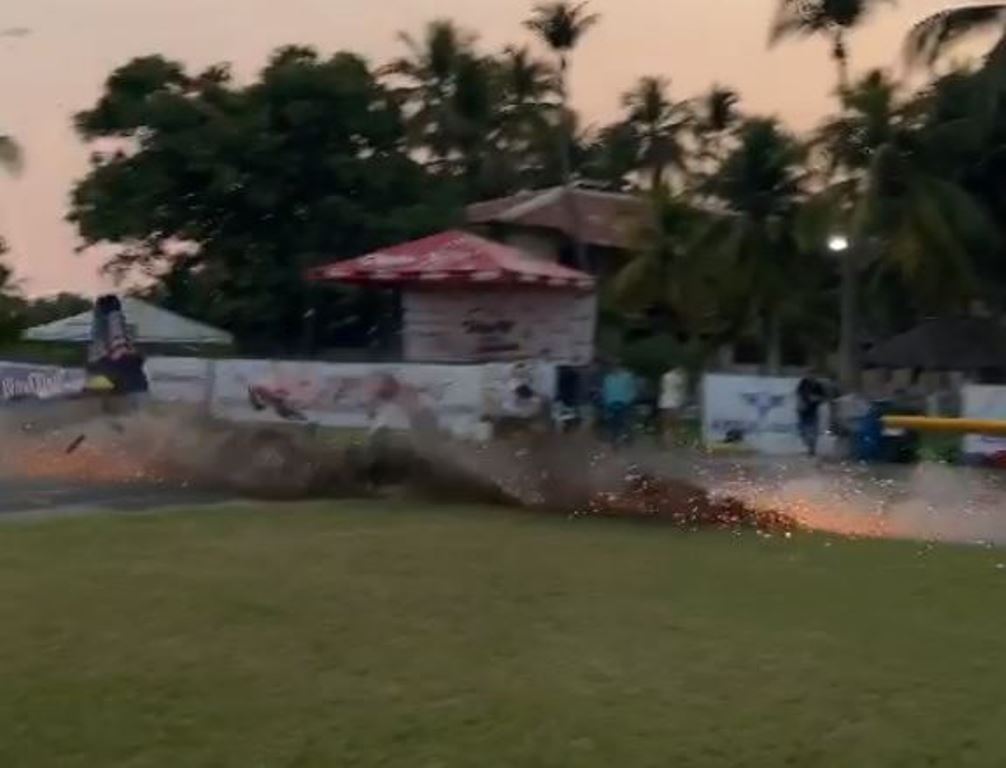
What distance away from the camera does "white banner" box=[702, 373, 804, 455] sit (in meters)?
27.3

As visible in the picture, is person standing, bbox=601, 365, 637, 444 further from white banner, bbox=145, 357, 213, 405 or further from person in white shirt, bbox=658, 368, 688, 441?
white banner, bbox=145, 357, 213, 405

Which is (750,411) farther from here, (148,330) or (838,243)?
(148,330)

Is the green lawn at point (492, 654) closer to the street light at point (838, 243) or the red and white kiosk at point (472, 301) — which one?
the red and white kiosk at point (472, 301)

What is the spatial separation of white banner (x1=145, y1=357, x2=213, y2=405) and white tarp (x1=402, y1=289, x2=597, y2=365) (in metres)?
4.82

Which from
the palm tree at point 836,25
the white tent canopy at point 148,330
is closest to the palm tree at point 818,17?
the palm tree at point 836,25

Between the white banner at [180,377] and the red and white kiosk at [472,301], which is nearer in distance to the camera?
the white banner at [180,377]

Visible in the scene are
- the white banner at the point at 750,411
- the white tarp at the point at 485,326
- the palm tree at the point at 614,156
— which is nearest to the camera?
the white banner at the point at 750,411

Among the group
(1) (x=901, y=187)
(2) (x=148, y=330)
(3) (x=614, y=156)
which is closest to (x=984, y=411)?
(1) (x=901, y=187)

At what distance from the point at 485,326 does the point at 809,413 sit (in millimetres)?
Answer: 7831

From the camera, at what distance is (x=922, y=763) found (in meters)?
6.73

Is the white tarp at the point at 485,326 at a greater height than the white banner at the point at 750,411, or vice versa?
the white tarp at the point at 485,326

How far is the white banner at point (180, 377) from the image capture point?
29266mm

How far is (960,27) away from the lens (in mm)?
32031

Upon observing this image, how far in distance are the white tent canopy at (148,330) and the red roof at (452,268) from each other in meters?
6.04
